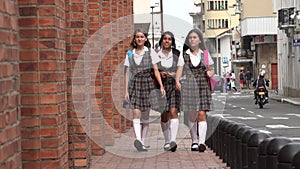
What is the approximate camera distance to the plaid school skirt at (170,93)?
10.8 metres

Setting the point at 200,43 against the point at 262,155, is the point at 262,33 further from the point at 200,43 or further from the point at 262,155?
the point at 262,155

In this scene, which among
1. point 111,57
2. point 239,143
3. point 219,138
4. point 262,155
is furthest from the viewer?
point 111,57

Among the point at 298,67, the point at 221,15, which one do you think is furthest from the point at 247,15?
the point at 221,15

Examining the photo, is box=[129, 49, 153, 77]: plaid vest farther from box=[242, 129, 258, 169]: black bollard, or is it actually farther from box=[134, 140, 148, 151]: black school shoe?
box=[242, 129, 258, 169]: black bollard

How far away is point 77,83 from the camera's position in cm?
760

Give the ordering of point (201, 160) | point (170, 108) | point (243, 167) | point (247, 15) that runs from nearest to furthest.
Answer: point (243, 167)
point (201, 160)
point (170, 108)
point (247, 15)

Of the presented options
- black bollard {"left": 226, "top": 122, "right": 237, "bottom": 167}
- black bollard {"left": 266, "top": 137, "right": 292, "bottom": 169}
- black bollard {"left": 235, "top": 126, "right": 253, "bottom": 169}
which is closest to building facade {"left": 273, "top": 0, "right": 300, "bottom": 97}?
black bollard {"left": 226, "top": 122, "right": 237, "bottom": 167}

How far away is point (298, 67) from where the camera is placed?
46.0 metres

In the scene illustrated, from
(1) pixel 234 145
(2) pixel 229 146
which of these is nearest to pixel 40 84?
(1) pixel 234 145

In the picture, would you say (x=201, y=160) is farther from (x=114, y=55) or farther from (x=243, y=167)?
(x=114, y=55)

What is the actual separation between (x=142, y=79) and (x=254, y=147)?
396 cm

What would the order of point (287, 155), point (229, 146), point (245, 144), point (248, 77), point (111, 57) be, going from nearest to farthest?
point (287, 155) < point (245, 144) < point (229, 146) < point (111, 57) < point (248, 77)

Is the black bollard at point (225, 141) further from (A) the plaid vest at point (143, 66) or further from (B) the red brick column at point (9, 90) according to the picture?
(B) the red brick column at point (9, 90)

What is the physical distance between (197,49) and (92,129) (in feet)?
6.54
